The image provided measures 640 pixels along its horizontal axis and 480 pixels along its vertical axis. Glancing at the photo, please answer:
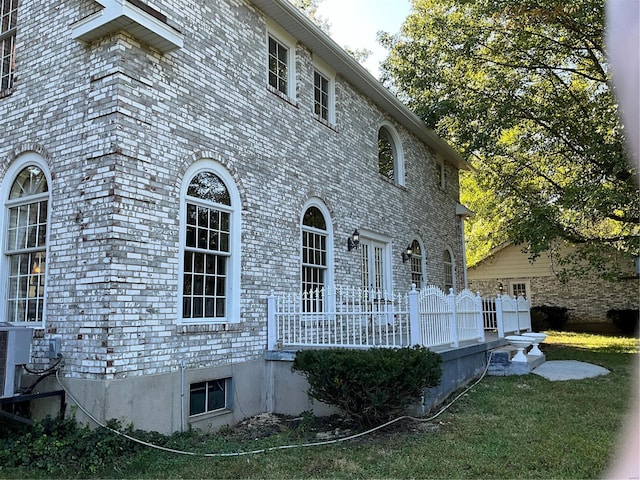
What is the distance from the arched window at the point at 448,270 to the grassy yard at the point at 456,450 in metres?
7.92

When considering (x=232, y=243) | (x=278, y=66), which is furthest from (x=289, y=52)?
(x=232, y=243)

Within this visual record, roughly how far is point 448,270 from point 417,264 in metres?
2.66

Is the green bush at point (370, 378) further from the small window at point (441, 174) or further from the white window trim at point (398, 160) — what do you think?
the small window at point (441, 174)

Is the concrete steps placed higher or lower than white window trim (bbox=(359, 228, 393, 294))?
lower

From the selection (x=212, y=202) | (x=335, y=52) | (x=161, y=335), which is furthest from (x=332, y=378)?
(x=335, y=52)

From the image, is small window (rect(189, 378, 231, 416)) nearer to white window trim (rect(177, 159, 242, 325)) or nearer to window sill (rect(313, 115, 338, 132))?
white window trim (rect(177, 159, 242, 325))

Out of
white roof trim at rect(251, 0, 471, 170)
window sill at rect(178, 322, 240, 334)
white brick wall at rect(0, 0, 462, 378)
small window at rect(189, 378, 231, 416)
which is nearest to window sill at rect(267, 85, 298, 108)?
white brick wall at rect(0, 0, 462, 378)

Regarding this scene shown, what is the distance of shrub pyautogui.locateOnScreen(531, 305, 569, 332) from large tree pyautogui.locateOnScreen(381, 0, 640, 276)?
698cm

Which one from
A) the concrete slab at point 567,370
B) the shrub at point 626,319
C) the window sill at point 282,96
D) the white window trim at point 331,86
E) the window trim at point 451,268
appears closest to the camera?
the window sill at point 282,96

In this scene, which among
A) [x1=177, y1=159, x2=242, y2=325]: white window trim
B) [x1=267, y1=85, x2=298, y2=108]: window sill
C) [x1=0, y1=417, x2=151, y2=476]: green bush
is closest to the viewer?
[x1=0, y1=417, x2=151, y2=476]: green bush

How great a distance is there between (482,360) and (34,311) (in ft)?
25.0

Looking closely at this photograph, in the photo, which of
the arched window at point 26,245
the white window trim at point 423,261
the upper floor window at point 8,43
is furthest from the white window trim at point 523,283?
the upper floor window at point 8,43

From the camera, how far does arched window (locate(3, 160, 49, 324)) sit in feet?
21.5

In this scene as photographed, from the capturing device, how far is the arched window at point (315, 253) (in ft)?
29.9
